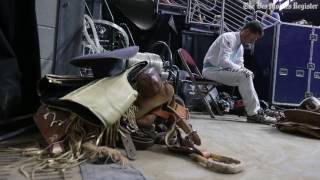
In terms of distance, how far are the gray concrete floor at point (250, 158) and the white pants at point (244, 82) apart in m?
1.10

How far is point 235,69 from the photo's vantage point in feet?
13.9

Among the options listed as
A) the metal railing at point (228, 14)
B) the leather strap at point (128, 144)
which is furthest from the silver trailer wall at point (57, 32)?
the metal railing at point (228, 14)

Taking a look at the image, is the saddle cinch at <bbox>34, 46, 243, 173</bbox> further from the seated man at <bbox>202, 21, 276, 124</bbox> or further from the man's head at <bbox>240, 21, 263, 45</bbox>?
the man's head at <bbox>240, 21, 263, 45</bbox>

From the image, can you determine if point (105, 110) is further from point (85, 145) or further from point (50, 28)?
point (50, 28)

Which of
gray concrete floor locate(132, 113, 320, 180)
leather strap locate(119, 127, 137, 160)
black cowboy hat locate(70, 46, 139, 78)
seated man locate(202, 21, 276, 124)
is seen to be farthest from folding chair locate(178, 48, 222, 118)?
leather strap locate(119, 127, 137, 160)

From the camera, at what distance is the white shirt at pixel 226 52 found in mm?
4277

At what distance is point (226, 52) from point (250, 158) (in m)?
2.36

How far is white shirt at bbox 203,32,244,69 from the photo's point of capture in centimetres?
428

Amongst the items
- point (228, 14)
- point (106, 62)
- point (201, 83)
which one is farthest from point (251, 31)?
point (106, 62)

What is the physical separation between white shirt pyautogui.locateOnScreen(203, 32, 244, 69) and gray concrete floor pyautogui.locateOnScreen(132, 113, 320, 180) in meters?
1.33

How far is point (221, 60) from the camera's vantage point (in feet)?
14.1

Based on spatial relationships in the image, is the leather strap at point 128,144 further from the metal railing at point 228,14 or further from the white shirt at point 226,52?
the metal railing at point 228,14

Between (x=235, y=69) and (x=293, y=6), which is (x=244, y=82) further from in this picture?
(x=293, y=6)

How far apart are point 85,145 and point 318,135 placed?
206cm
